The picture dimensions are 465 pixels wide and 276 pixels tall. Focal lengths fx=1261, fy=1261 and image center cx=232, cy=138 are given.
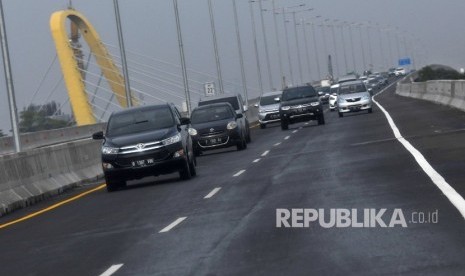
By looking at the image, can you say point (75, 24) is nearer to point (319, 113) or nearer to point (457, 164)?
point (319, 113)

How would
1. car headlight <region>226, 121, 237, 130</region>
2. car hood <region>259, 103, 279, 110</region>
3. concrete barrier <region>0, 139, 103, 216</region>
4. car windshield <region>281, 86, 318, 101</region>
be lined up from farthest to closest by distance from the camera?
car hood <region>259, 103, 279, 110</region>, car windshield <region>281, 86, 318, 101</region>, car headlight <region>226, 121, 237, 130</region>, concrete barrier <region>0, 139, 103, 216</region>

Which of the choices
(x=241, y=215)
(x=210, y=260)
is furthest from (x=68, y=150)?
(x=210, y=260)

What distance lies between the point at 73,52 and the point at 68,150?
51163 millimetres

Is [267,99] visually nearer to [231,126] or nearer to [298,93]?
[298,93]

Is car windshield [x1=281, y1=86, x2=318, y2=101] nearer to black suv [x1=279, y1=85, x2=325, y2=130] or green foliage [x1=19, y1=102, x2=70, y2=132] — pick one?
black suv [x1=279, y1=85, x2=325, y2=130]

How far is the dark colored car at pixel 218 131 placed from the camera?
38.4 metres

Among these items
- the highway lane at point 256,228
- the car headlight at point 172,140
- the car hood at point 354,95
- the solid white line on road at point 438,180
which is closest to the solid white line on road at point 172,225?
the highway lane at point 256,228

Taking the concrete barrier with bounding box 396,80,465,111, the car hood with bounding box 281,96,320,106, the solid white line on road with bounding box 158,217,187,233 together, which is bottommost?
the concrete barrier with bounding box 396,80,465,111

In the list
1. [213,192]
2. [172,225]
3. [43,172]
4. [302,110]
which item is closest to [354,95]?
[302,110]

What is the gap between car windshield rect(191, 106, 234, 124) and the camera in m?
39.7

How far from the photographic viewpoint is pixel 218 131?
127 feet

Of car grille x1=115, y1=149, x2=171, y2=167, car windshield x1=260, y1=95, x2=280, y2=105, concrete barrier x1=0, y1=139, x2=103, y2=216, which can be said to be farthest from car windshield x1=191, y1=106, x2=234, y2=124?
car windshield x1=260, y1=95, x2=280, y2=105

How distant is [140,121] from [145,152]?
165 cm

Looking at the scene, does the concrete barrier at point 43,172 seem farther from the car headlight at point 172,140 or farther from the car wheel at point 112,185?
the car headlight at point 172,140
